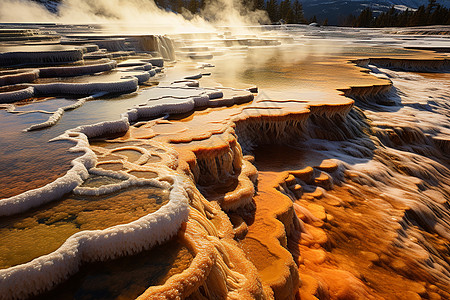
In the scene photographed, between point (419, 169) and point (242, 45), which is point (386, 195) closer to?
point (419, 169)

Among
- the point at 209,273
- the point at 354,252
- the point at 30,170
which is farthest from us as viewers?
the point at 354,252

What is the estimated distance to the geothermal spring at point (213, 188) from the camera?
162 centimetres

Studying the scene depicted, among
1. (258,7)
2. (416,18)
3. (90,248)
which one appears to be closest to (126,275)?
(90,248)

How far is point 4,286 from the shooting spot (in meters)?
1.33

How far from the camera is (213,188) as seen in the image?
3.37 meters

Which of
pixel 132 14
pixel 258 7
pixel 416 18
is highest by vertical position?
pixel 258 7

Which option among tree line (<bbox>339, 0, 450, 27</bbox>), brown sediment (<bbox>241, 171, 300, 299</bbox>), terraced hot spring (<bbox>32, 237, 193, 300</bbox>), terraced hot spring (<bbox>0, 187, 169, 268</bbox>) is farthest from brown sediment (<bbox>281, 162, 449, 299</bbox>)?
tree line (<bbox>339, 0, 450, 27</bbox>)

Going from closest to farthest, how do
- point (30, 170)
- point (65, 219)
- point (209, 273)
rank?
point (209, 273) < point (65, 219) < point (30, 170)

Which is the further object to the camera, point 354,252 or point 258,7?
point 258,7

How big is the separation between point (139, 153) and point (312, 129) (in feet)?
13.0

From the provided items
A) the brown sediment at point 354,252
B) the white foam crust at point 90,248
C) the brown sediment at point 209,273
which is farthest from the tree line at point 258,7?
the white foam crust at point 90,248

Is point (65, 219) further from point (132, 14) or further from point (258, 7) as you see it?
point (258, 7)

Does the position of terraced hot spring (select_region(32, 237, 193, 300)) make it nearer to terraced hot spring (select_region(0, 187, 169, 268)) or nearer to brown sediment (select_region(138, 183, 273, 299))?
brown sediment (select_region(138, 183, 273, 299))

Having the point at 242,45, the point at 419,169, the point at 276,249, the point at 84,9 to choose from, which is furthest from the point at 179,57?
the point at 84,9
